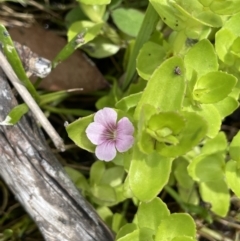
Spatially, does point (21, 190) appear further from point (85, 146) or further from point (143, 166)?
point (143, 166)

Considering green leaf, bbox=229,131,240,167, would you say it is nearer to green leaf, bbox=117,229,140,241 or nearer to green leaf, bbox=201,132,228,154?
green leaf, bbox=201,132,228,154

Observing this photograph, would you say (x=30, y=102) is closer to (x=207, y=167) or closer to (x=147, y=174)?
(x=147, y=174)


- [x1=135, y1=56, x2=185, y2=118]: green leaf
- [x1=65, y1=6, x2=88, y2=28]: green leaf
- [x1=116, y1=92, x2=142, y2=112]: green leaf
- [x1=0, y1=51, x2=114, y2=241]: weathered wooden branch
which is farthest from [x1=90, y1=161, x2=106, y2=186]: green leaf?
[x1=65, y1=6, x2=88, y2=28]: green leaf

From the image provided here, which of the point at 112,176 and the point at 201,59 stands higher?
the point at 201,59

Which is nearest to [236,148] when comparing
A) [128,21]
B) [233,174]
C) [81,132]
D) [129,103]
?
[233,174]

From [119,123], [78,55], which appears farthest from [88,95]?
[119,123]

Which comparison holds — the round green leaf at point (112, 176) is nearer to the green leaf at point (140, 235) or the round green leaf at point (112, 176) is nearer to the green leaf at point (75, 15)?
the green leaf at point (140, 235)
